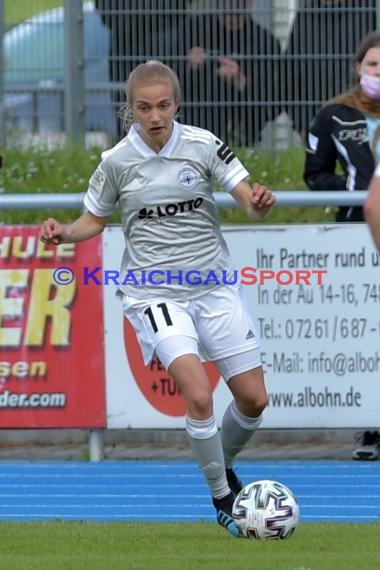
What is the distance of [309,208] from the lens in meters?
12.5

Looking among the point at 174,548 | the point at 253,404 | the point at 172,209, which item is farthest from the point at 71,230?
the point at 174,548

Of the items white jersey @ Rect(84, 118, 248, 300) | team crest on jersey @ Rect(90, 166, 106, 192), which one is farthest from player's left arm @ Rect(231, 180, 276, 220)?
team crest on jersey @ Rect(90, 166, 106, 192)

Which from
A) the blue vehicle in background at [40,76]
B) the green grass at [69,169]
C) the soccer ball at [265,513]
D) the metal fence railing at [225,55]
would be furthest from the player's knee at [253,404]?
the blue vehicle in background at [40,76]

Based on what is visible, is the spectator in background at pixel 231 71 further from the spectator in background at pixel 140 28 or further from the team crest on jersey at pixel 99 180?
the team crest on jersey at pixel 99 180

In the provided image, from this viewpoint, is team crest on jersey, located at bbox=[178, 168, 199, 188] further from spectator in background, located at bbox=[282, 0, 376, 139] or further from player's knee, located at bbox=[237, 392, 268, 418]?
spectator in background, located at bbox=[282, 0, 376, 139]

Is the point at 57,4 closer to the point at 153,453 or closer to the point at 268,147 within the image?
the point at 268,147

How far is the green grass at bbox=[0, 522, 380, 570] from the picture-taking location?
7.17 meters

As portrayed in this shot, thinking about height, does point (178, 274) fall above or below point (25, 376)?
above

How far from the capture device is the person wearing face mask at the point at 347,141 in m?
10.9

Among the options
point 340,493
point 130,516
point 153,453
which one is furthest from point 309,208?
point 130,516

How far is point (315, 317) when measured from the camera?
36.5ft

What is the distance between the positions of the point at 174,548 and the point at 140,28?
8.04 metres

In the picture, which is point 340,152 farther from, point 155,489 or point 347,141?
point 155,489

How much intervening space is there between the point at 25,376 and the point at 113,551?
12.5ft
